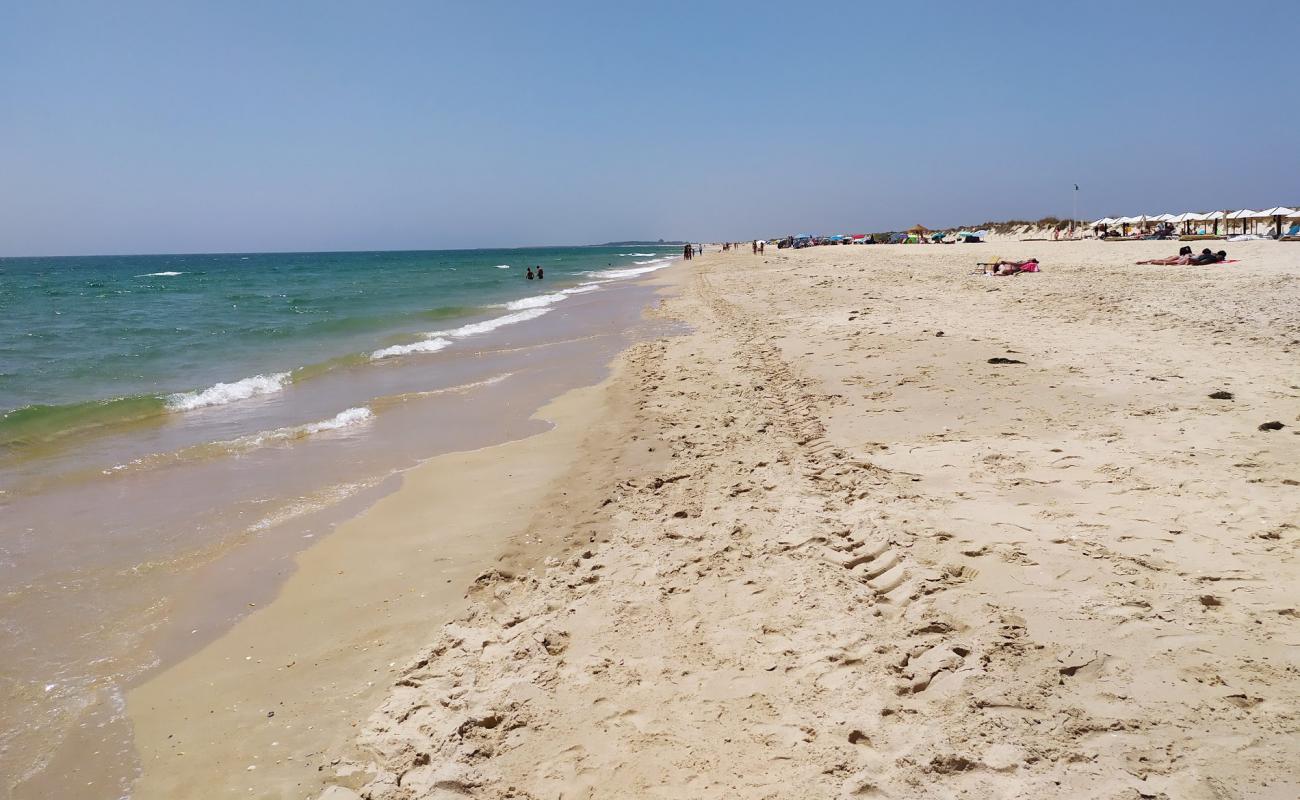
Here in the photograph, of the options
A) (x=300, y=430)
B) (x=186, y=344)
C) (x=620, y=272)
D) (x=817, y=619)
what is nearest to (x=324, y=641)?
(x=817, y=619)

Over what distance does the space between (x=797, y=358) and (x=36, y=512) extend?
31.1 ft

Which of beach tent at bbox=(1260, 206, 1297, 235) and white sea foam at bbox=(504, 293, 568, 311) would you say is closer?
white sea foam at bbox=(504, 293, 568, 311)

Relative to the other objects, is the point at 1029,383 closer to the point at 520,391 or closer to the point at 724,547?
the point at 724,547

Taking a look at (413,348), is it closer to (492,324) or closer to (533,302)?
(492,324)

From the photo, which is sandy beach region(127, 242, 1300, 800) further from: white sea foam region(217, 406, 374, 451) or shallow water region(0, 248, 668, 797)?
white sea foam region(217, 406, 374, 451)

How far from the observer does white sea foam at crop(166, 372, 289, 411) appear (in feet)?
38.4

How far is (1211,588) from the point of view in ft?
11.5

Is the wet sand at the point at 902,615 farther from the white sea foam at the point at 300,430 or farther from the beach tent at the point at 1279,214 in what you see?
the beach tent at the point at 1279,214

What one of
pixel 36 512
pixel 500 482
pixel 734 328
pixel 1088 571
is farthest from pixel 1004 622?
pixel 734 328

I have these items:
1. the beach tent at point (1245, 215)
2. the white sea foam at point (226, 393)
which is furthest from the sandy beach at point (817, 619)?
the beach tent at point (1245, 215)

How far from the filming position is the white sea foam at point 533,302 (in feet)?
97.2

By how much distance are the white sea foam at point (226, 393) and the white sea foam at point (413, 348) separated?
3036 mm

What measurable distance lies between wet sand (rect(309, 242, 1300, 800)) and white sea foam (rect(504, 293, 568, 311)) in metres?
22.6

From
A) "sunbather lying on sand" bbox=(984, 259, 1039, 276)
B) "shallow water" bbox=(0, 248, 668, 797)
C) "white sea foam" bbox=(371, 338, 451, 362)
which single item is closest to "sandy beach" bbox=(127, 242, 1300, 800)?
"shallow water" bbox=(0, 248, 668, 797)
